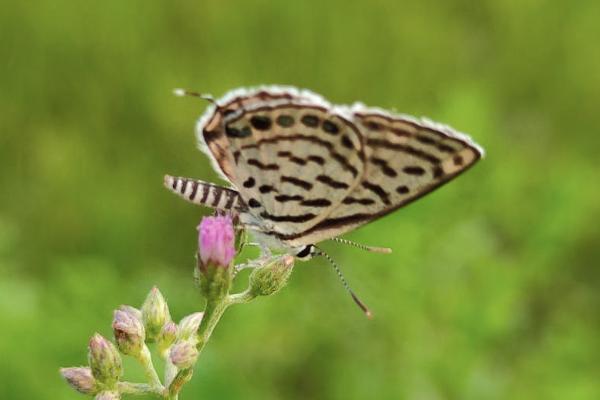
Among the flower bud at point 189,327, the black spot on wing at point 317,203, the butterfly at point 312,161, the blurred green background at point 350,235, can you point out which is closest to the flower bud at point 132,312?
the flower bud at point 189,327

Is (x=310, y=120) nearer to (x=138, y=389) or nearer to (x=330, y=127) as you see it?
(x=330, y=127)

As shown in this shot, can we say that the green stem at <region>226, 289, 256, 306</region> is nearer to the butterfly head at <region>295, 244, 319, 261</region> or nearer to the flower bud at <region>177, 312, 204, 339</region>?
the flower bud at <region>177, 312, 204, 339</region>

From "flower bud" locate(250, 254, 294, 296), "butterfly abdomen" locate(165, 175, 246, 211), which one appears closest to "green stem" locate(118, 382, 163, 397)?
"flower bud" locate(250, 254, 294, 296)

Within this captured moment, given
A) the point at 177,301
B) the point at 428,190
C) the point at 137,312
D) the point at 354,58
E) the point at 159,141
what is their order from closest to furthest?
the point at 137,312, the point at 428,190, the point at 177,301, the point at 159,141, the point at 354,58

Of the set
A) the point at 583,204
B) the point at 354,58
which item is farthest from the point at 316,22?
the point at 583,204

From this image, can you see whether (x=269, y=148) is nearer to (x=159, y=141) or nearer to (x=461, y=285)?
(x=461, y=285)

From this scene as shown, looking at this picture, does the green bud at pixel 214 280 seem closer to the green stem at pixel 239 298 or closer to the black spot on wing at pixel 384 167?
the green stem at pixel 239 298
